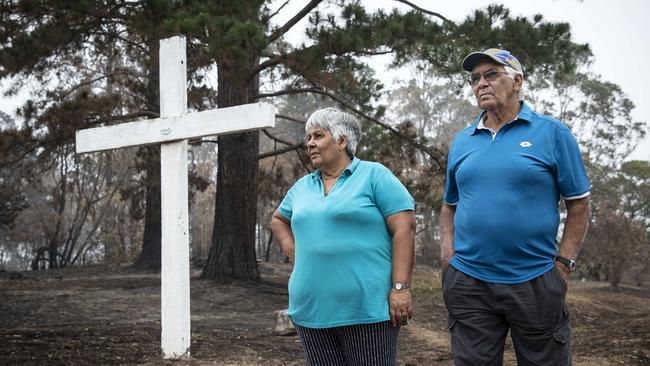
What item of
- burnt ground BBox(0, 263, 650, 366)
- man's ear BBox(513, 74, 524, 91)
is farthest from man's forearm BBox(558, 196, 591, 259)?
burnt ground BBox(0, 263, 650, 366)

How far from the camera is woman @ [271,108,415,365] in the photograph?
2.67 m

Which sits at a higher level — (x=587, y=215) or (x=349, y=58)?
(x=349, y=58)

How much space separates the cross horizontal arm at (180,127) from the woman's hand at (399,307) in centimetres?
232

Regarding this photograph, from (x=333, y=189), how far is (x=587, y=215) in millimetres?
1045

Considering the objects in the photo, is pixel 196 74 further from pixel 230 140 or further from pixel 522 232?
pixel 522 232

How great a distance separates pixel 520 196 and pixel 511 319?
495 mm

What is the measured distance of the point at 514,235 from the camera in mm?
2742

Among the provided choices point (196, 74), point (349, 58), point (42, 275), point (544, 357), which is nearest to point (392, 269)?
point (544, 357)

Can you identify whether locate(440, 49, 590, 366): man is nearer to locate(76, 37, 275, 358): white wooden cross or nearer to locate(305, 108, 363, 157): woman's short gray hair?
locate(305, 108, 363, 157): woman's short gray hair

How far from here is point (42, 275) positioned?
16.0 m

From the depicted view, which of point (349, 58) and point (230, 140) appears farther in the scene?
point (230, 140)

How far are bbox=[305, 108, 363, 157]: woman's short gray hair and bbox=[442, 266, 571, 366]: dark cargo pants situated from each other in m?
0.73

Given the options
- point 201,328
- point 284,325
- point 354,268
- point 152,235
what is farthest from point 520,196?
point 152,235

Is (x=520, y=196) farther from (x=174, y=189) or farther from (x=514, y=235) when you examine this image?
(x=174, y=189)
